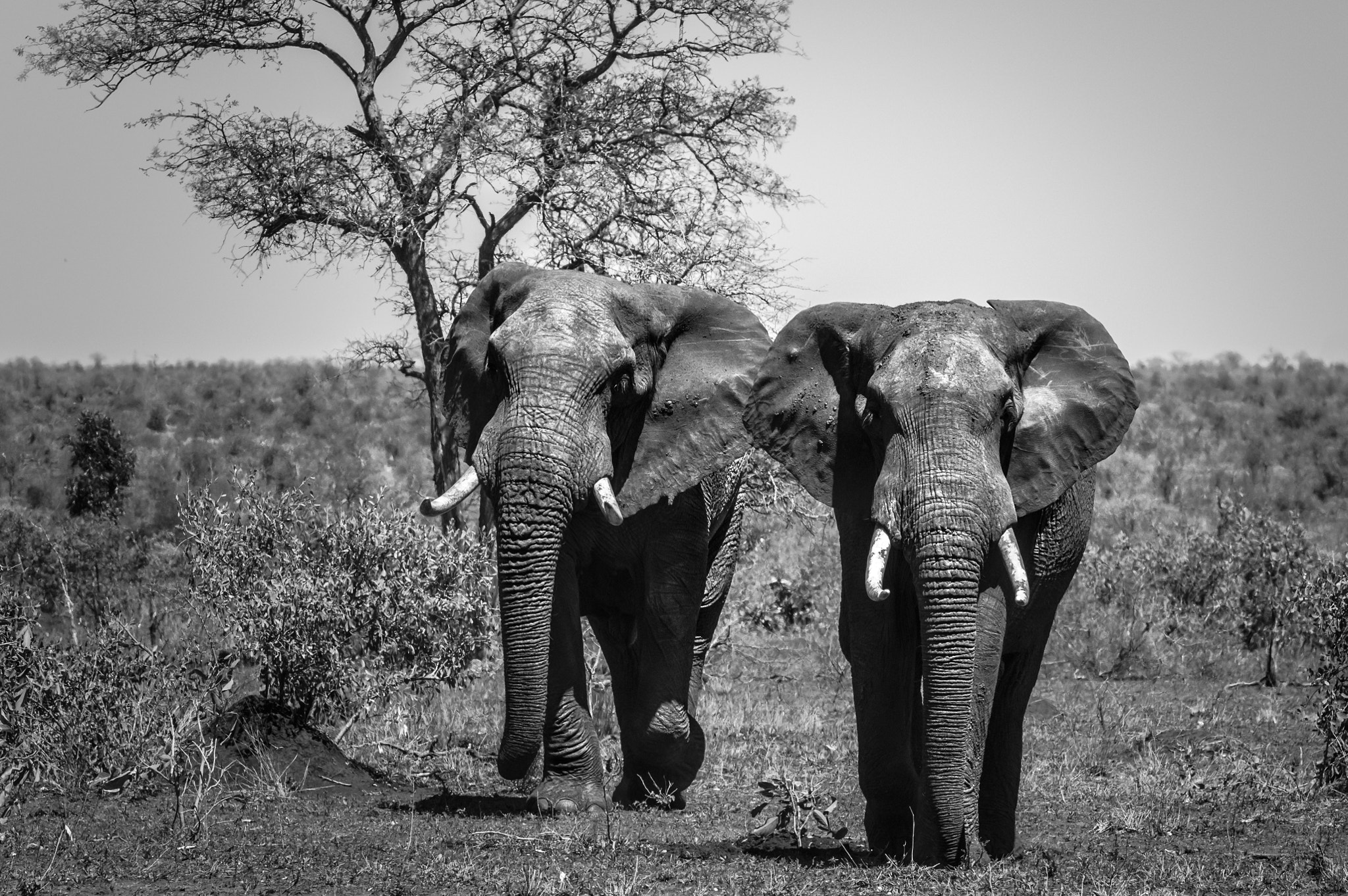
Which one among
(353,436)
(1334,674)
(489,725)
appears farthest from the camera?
(353,436)

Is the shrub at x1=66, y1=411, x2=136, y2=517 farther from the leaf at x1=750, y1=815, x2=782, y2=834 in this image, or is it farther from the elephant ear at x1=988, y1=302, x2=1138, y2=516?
the elephant ear at x1=988, y1=302, x2=1138, y2=516

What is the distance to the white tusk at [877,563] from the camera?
6445 millimetres

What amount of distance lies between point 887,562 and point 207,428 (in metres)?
29.8

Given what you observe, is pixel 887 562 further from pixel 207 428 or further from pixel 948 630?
pixel 207 428

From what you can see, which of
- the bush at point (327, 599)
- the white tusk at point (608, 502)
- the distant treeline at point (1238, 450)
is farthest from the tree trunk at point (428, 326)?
the distant treeline at point (1238, 450)

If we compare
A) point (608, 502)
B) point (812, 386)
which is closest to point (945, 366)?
point (812, 386)

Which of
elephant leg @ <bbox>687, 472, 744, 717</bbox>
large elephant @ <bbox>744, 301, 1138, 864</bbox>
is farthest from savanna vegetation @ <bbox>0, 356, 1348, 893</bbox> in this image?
elephant leg @ <bbox>687, 472, 744, 717</bbox>

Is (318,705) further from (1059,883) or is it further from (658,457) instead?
(1059,883)

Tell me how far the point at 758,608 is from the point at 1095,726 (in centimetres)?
548

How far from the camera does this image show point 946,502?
641 centimetres

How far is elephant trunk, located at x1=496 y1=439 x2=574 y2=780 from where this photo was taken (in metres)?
7.91

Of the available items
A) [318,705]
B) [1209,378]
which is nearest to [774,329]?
[318,705]

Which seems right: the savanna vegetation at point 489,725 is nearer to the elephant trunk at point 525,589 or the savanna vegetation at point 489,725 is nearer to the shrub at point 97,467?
the elephant trunk at point 525,589

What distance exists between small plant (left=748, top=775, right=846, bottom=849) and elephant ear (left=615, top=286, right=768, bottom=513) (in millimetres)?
1769
